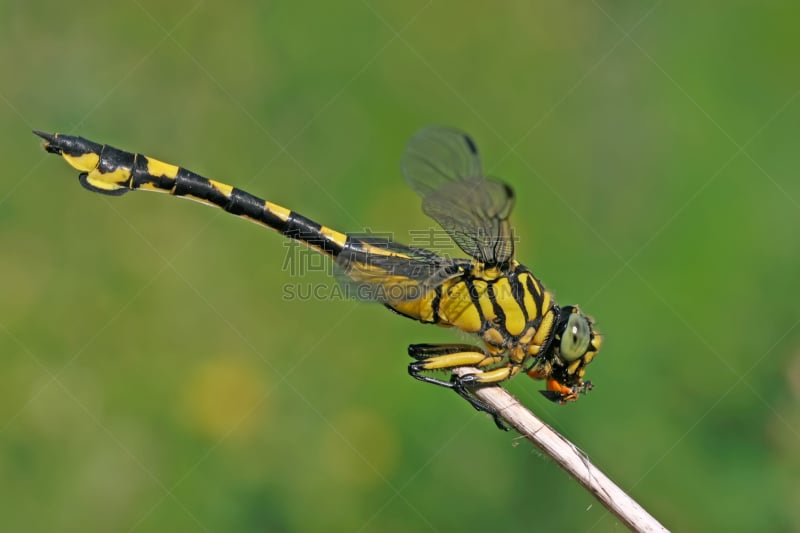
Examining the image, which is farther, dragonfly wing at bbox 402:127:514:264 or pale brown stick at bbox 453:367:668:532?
dragonfly wing at bbox 402:127:514:264

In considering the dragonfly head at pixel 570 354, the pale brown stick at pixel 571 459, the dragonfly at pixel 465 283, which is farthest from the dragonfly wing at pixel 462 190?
the pale brown stick at pixel 571 459

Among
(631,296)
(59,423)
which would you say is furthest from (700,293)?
(59,423)

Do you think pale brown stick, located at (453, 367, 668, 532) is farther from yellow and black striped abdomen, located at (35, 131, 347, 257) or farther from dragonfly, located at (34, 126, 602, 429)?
yellow and black striped abdomen, located at (35, 131, 347, 257)

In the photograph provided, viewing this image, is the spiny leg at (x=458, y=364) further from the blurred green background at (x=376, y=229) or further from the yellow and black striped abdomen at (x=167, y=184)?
the yellow and black striped abdomen at (x=167, y=184)

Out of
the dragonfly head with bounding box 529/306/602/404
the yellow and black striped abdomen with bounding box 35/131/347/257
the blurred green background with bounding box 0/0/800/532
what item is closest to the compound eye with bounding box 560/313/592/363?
the dragonfly head with bounding box 529/306/602/404

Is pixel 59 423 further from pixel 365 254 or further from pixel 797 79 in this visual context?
pixel 797 79

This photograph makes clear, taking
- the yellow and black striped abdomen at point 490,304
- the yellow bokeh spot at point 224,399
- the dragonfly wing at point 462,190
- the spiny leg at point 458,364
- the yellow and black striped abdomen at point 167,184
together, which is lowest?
the yellow bokeh spot at point 224,399

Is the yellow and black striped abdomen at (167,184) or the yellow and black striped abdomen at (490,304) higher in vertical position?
the yellow and black striped abdomen at (490,304)

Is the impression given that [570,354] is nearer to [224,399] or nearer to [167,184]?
[224,399]
